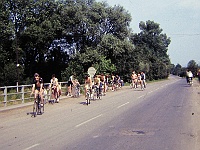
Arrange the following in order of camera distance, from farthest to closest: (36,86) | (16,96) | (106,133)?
1. (16,96)
2. (36,86)
3. (106,133)

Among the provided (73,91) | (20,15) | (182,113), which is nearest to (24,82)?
(20,15)

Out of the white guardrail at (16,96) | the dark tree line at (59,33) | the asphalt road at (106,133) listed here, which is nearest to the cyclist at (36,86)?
the asphalt road at (106,133)

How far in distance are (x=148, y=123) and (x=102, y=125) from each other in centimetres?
167

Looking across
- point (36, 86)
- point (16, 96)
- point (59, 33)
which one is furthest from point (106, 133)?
point (59, 33)

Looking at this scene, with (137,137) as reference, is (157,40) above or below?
above

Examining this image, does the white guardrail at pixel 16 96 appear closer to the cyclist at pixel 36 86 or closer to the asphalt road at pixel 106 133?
the cyclist at pixel 36 86

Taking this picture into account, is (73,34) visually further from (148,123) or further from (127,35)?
(148,123)

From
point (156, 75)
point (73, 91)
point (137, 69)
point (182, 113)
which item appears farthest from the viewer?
point (156, 75)

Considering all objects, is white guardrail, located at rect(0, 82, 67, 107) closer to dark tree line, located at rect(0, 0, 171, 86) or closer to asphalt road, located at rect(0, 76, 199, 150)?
asphalt road, located at rect(0, 76, 199, 150)

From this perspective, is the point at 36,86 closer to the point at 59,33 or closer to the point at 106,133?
the point at 106,133

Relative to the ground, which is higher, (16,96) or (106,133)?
(16,96)

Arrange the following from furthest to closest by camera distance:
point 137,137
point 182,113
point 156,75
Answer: point 156,75 < point 182,113 < point 137,137

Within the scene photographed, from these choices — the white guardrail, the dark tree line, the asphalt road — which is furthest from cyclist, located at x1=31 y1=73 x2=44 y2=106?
the dark tree line

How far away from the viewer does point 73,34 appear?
52.2 meters
